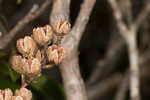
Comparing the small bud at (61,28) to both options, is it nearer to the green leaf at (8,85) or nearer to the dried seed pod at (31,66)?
the dried seed pod at (31,66)

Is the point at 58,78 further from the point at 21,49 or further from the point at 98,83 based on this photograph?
the point at 21,49

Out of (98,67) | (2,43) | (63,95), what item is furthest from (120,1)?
(2,43)

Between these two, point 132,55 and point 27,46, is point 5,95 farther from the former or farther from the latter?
point 132,55

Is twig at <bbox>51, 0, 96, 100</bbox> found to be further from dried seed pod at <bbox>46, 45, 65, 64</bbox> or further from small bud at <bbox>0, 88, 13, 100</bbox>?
small bud at <bbox>0, 88, 13, 100</bbox>

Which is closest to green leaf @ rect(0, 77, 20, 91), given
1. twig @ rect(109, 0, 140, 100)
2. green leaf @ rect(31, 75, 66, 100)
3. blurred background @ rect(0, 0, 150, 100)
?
green leaf @ rect(31, 75, 66, 100)

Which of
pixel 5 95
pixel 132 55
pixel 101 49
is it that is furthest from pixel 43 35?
pixel 101 49

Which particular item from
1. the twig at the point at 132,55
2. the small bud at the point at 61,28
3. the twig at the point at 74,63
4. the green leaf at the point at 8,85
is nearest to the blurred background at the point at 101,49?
the twig at the point at 132,55
